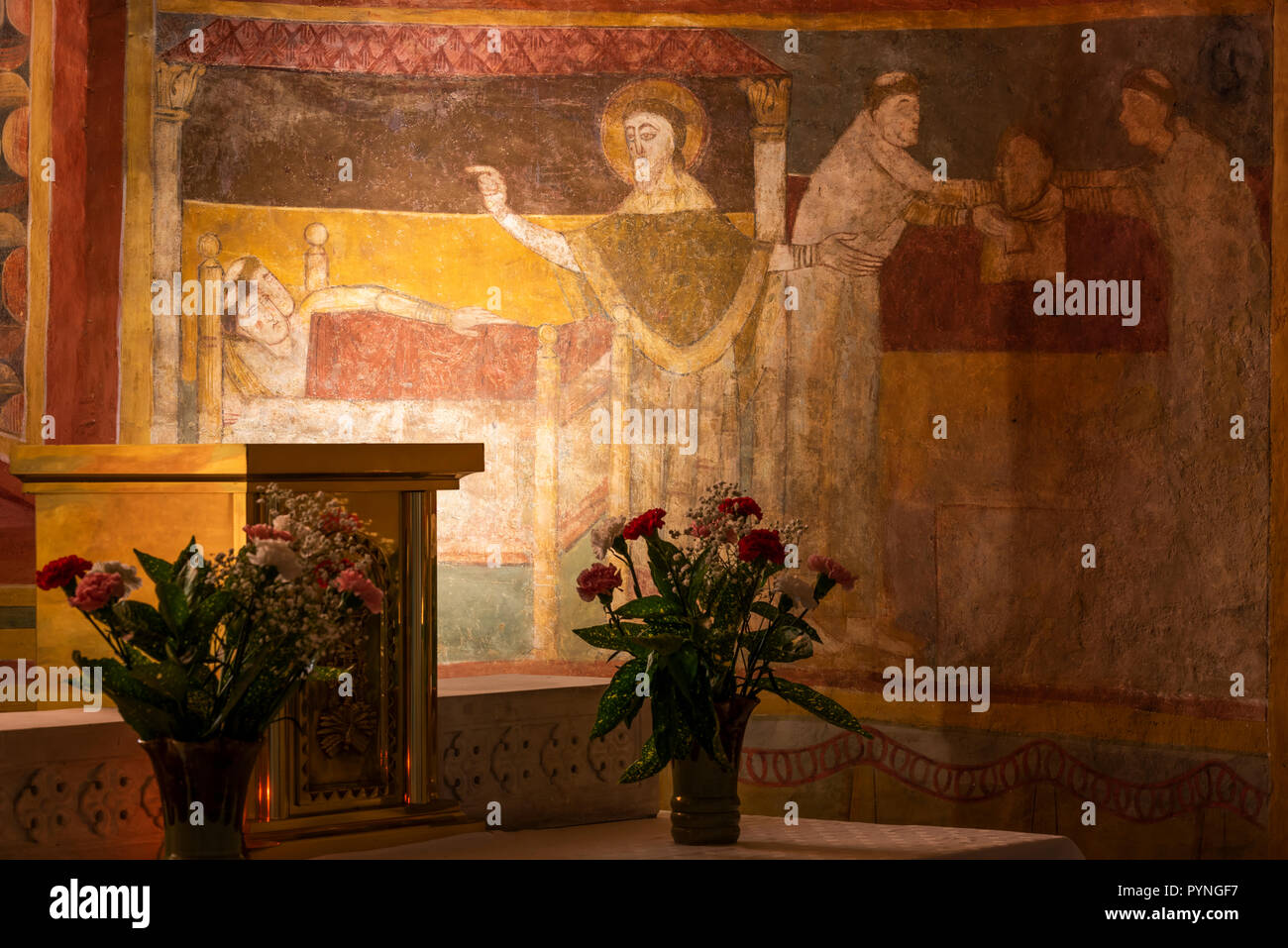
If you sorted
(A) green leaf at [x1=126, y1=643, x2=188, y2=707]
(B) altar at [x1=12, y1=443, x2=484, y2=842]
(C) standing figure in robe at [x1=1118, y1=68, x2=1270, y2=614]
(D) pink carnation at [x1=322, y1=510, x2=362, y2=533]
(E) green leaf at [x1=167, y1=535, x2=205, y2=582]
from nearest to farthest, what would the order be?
(A) green leaf at [x1=126, y1=643, x2=188, y2=707] → (E) green leaf at [x1=167, y1=535, x2=205, y2=582] → (D) pink carnation at [x1=322, y1=510, x2=362, y2=533] → (B) altar at [x1=12, y1=443, x2=484, y2=842] → (C) standing figure in robe at [x1=1118, y1=68, x2=1270, y2=614]

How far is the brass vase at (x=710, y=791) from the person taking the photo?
156 inches

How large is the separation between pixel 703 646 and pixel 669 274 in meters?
3.83

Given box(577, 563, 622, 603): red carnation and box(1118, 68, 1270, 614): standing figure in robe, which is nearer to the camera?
box(577, 563, 622, 603): red carnation

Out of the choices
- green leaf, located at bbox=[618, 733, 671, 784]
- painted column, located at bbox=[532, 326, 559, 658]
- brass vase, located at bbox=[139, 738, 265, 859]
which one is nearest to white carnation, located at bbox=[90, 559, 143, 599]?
brass vase, located at bbox=[139, 738, 265, 859]

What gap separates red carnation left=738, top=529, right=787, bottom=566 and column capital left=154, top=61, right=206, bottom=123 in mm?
4591

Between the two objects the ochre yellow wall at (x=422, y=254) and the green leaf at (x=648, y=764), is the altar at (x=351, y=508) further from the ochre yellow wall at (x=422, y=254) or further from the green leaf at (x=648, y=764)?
the ochre yellow wall at (x=422, y=254)

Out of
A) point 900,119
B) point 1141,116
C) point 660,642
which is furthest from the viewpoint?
point 900,119

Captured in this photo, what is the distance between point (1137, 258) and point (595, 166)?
103 inches

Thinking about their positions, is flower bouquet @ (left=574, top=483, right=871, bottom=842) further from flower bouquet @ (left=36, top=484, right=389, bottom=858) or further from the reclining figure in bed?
the reclining figure in bed

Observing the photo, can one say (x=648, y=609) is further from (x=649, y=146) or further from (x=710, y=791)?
(x=649, y=146)

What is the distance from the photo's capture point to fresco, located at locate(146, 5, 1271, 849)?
6.81 metres

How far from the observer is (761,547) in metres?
3.86

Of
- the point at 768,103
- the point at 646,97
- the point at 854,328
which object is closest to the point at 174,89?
the point at 646,97

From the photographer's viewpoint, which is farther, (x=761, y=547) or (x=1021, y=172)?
(x=1021, y=172)
